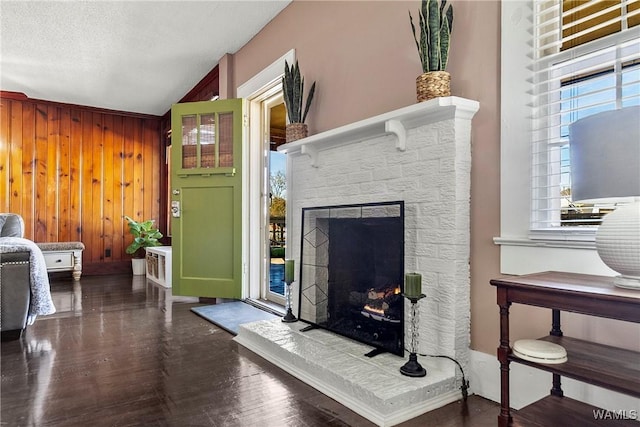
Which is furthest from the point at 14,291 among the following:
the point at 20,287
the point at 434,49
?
the point at 434,49

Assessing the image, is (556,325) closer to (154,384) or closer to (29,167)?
(154,384)

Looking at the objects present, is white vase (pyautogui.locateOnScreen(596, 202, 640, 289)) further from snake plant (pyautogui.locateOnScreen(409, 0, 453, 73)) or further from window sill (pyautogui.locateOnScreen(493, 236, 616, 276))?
snake plant (pyautogui.locateOnScreen(409, 0, 453, 73))

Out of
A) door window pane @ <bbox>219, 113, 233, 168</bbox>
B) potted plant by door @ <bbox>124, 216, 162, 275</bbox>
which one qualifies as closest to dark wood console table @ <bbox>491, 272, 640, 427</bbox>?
door window pane @ <bbox>219, 113, 233, 168</bbox>

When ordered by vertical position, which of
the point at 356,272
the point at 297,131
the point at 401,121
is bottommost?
the point at 356,272

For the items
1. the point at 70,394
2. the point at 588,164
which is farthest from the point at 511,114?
the point at 70,394

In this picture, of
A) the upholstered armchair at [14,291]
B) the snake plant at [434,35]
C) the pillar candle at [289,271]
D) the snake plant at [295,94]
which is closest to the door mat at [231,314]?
the pillar candle at [289,271]

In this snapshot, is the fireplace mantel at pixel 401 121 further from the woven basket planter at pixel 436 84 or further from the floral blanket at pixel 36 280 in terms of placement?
the floral blanket at pixel 36 280

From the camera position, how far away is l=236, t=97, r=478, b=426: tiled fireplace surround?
184cm

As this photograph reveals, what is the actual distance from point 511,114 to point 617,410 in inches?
49.3

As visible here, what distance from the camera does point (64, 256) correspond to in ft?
18.9

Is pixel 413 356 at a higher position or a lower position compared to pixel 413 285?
lower

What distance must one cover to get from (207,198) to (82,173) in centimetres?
334

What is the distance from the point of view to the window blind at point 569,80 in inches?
61.1

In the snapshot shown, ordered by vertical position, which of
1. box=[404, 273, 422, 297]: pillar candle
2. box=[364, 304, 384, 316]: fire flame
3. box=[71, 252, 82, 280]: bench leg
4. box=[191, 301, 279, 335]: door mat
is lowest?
box=[191, 301, 279, 335]: door mat
